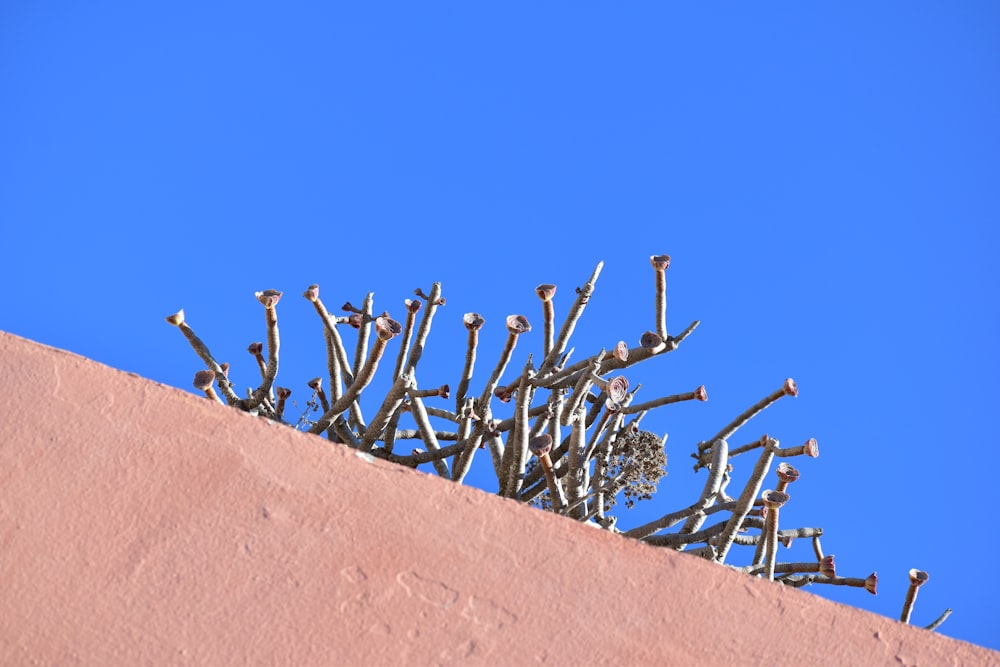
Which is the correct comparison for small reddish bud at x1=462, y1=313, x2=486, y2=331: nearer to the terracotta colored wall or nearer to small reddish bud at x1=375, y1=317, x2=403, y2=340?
small reddish bud at x1=375, y1=317, x2=403, y2=340

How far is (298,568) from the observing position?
1.17 m

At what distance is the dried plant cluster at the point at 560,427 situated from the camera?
157cm

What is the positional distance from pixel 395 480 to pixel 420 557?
0.10 m

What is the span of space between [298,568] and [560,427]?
0.68 m

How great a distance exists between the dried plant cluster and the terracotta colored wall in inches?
10.5

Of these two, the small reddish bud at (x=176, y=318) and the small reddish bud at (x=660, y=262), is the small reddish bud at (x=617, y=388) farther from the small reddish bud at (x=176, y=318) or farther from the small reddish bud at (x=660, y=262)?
the small reddish bud at (x=176, y=318)

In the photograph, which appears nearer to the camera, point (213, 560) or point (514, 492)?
point (213, 560)

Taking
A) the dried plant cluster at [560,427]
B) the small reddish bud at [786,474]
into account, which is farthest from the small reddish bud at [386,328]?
the small reddish bud at [786,474]

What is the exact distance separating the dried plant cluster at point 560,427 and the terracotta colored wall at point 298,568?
0.27 m

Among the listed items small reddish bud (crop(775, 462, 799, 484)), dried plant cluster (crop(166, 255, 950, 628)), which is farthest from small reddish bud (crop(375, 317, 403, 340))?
small reddish bud (crop(775, 462, 799, 484))

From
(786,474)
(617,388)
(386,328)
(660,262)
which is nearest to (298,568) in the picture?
(386,328)

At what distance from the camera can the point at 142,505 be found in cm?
119

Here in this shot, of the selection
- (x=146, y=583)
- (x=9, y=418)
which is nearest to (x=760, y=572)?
(x=146, y=583)

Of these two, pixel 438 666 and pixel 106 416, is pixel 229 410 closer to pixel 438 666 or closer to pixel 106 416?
pixel 106 416
